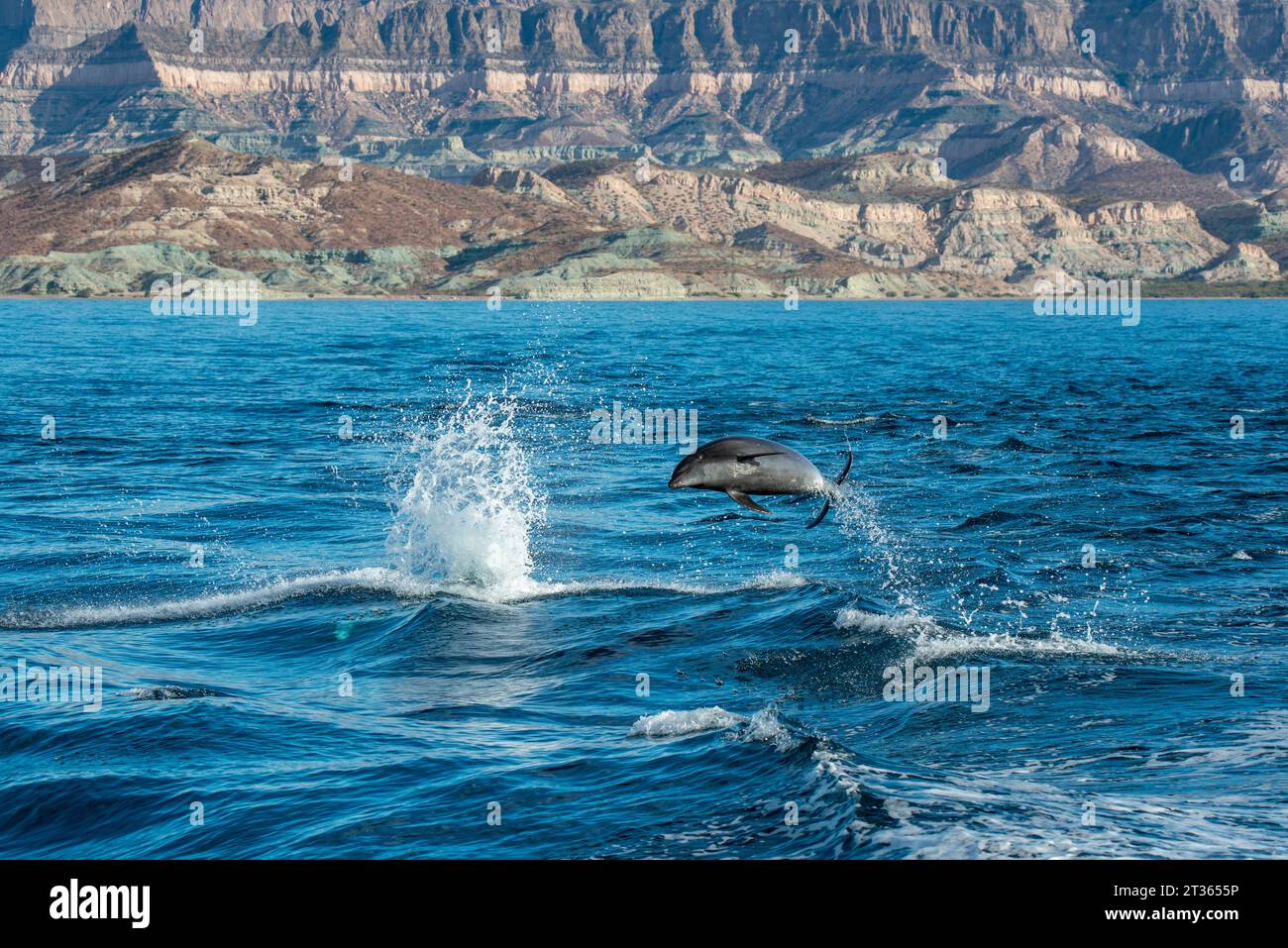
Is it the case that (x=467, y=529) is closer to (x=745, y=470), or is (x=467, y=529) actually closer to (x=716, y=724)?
(x=716, y=724)

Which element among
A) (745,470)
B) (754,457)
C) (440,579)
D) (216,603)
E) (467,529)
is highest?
(754,457)

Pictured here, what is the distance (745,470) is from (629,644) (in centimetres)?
571

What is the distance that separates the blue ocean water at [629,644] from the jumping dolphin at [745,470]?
8.79 feet

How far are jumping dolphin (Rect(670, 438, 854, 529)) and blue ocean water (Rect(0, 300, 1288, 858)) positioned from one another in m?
2.68

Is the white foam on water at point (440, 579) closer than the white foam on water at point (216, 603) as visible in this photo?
No

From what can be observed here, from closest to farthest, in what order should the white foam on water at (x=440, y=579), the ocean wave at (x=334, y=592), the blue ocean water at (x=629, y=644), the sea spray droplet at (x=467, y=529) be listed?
the blue ocean water at (x=629, y=644) < the ocean wave at (x=334, y=592) < the white foam on water at (x=440, y=579) < the sea spray droplet at (x=467, y=529)

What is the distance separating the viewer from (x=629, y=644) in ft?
69.4

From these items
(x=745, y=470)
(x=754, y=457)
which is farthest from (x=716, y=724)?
(x=754, y=457)

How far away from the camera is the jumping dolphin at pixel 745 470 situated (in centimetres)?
1605

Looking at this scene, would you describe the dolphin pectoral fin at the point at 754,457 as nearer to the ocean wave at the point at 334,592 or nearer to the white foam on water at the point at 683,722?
the white foam on water at the point at 683,722

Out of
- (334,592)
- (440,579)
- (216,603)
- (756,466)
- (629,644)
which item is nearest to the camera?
(756,466)

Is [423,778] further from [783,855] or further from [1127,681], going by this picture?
[1127,681]

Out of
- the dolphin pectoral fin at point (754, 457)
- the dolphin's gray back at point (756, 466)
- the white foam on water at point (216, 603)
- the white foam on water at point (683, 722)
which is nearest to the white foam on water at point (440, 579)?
the white foam on water at point (216, 603)

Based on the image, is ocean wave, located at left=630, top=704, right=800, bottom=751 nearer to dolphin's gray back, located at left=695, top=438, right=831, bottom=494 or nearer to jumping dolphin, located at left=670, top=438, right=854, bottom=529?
jumping dolphin, located at left=670, top=438, right=854, bottom=529
